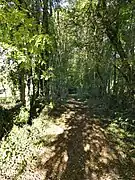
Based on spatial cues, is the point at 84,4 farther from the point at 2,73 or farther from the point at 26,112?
the point at 2,73

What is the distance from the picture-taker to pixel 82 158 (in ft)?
35.7

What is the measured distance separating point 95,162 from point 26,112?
6.67 meters

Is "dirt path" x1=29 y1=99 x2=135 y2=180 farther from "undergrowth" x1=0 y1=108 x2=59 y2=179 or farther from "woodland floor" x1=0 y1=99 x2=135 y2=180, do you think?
"undergrowth" x1=0 y1=108 x2=59 y2=179

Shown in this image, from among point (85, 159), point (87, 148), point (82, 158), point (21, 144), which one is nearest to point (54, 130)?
point (21, 144)

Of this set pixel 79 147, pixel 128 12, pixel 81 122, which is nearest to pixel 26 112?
pixel 81 122

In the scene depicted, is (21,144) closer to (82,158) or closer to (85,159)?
(82,158)

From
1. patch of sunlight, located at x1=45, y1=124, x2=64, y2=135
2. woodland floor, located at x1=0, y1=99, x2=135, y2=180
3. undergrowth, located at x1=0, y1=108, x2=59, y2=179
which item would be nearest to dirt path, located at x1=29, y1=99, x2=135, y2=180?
woodland floor, located at x1=0, y1=99, x2=135, y2=180

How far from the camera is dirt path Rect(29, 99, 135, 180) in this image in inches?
383

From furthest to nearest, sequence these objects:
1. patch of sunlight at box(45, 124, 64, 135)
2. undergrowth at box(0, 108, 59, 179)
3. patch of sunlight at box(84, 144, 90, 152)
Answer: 1. patch of sunlight at box(45, 124, 64, 135)
2. patch of sunlight at box(84, 144, 90, 152)
3. undergrowth at box(0, 108, 59, 179)

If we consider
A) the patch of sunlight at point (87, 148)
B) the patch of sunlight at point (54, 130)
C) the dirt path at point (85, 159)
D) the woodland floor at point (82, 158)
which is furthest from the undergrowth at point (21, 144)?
the patch of sunlight at point (87, 148)

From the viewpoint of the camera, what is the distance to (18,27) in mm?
7082

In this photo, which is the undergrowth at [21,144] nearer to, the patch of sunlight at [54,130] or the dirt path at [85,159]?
the patch of sunlight at [54,130]

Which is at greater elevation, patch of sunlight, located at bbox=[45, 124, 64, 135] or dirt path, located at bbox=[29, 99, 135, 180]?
patch of sunlight, located at bbox=[45, 124, 64, 135]

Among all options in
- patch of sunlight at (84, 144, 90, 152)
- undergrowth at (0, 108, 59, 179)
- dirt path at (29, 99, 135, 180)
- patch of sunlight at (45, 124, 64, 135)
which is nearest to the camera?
dirt path at (29, 99, 135, 180)
